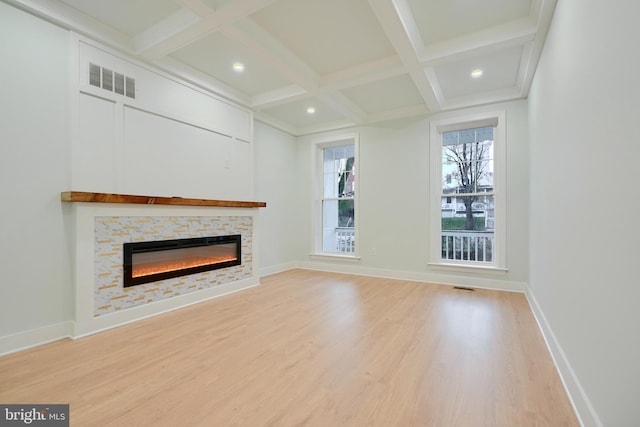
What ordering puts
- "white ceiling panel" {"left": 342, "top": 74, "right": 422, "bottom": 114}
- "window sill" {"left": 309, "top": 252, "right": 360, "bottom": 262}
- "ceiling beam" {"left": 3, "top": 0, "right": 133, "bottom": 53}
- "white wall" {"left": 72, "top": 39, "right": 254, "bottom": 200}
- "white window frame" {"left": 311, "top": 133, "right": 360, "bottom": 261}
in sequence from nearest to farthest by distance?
"ceiling beam" {"left": 3, "top": 0, "right": 133, "bottom": 53} < "white wall" {"left": 72, "top": 39, "right": 254, "bottom": 200} < "white ceiling panel" {"left": 342, "top": 74, "right": 422, "bottom": 114} < "window sill" {"left": 309, "top": 252, "right": 360, "bottom": 262} < "white window frame" {"left": 311, "top": 133, "right": 360, "bottom": 261}

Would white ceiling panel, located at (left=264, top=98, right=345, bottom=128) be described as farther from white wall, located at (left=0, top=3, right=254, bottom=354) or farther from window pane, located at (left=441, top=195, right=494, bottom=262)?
window pane, located at (left=441, top=195, right=494, bottom=262)

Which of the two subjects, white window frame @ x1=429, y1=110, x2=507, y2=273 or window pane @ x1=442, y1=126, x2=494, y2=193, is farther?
window pane @ x1=442, y1=126, x2=494, y2=193

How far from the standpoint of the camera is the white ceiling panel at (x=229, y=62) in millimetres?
2947

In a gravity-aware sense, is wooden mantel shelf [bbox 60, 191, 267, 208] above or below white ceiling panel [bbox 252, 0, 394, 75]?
below

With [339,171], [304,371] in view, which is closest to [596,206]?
[304,371]

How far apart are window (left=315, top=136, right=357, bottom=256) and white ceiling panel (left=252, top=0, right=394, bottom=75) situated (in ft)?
7.78

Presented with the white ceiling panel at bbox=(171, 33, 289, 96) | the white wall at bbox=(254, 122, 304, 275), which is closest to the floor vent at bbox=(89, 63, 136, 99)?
the white ceiling panel at bbox=(171, 33, 289, 96)

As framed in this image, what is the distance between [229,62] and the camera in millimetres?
3289

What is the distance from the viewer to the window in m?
5.50

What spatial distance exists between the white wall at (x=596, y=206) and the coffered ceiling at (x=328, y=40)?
0.69 m

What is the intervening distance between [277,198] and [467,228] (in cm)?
334

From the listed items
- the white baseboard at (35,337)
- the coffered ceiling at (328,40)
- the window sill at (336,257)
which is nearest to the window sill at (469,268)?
the window sill at (336,257)

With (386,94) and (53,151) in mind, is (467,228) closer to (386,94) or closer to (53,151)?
(386,94)

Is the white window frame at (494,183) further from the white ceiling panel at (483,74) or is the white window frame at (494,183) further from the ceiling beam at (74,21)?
the ceiling beam at (74,21)
